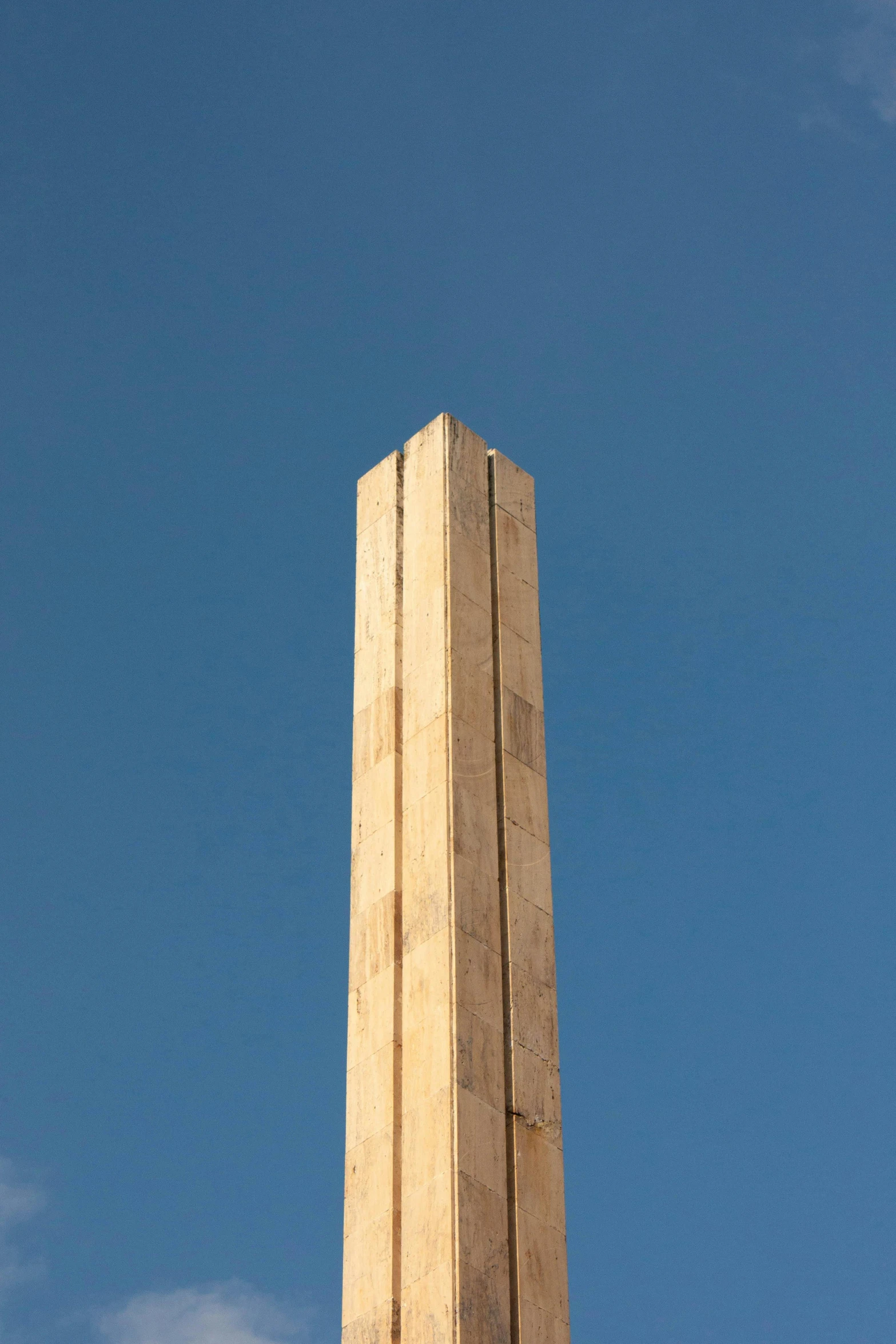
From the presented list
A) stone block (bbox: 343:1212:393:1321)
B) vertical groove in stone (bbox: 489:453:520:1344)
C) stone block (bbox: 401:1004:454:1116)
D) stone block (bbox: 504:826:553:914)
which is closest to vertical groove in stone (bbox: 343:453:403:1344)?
stone block (bbox: 343:1212:393:1321)

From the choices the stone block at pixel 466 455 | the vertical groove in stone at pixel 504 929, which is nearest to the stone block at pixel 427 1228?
the vertical groove in stone at pixel 504 929

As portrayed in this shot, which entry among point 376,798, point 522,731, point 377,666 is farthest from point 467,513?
point 376,798

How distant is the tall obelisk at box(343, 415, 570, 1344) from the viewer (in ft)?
52.9

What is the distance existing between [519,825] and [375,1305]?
457cm

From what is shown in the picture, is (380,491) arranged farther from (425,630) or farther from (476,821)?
(476,821)

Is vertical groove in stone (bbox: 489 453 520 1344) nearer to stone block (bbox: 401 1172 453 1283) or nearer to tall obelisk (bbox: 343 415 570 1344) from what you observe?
tall obelisk (bbox: 343 415 570 1344)

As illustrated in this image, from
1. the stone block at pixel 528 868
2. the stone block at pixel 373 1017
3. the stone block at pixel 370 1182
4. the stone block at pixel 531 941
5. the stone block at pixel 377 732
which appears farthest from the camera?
the stone block at pixel 377 732

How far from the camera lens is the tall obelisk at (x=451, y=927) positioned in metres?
16.1

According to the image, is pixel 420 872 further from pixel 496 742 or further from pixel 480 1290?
pixel 480 1290

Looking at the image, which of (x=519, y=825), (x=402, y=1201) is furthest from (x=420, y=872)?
(x=402, y=1201)

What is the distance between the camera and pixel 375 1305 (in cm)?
1627

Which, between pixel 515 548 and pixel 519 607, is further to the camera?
pixel 515 548

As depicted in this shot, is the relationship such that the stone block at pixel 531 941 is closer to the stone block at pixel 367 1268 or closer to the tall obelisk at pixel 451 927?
the tall obelisk at pixel 451 927

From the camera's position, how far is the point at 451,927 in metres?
17.0
